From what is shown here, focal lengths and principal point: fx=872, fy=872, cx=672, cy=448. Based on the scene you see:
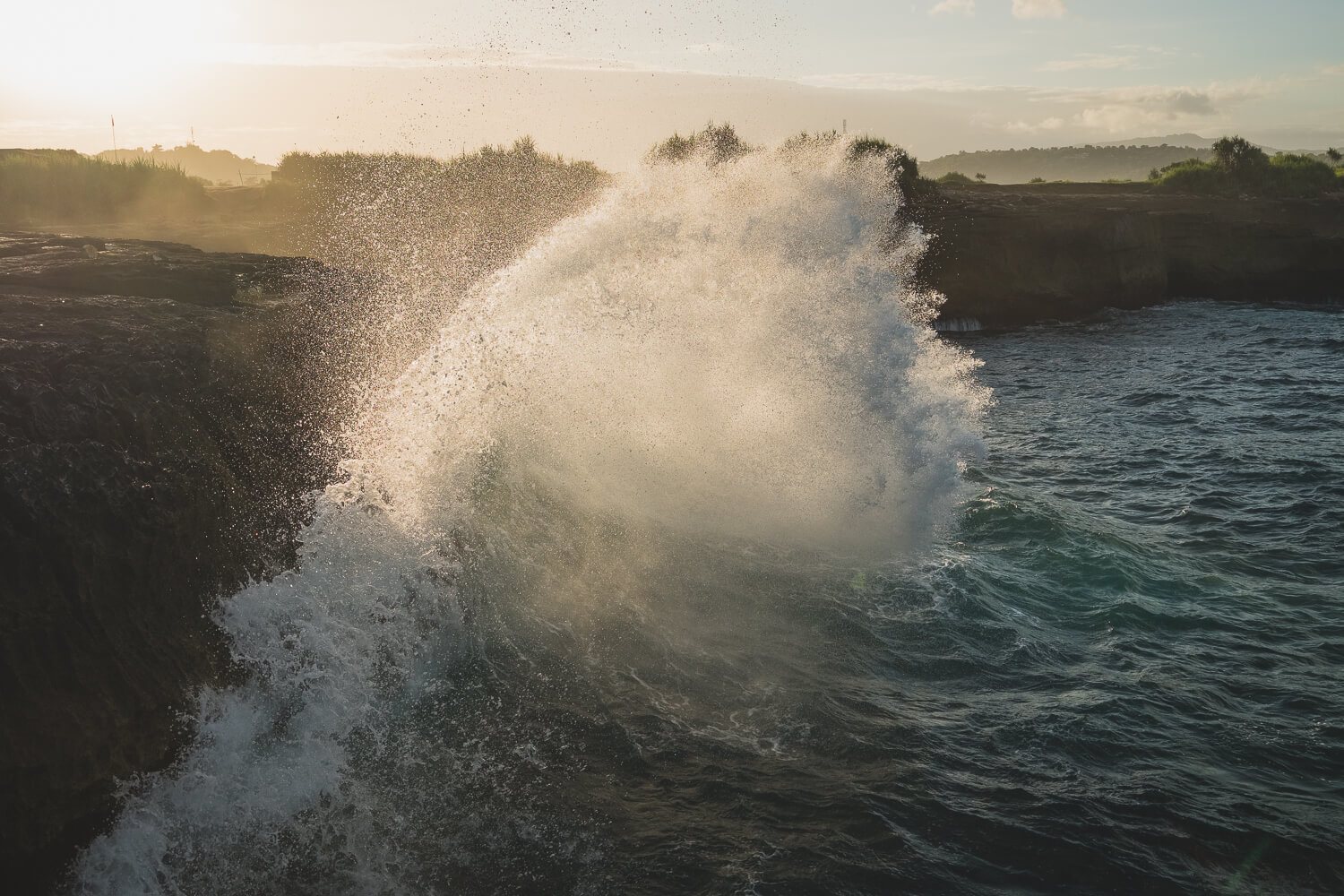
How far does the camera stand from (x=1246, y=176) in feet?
141

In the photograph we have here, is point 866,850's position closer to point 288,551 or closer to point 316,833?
point 316,833

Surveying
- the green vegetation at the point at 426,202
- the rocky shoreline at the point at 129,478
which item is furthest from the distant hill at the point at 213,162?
the rocky shoreline at the point at 129,478

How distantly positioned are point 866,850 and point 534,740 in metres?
2.32

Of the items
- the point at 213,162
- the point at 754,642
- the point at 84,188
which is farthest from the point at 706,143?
the point at 213,162

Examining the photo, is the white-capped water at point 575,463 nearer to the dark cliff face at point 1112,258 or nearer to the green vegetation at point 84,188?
the dark cliff face at point 1112,258

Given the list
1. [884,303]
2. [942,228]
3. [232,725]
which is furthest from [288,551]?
[942,228]

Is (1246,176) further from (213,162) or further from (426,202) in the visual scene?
(213,162)

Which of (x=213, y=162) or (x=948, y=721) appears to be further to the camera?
(x=213, y=162)

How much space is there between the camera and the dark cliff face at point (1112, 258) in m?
28.1

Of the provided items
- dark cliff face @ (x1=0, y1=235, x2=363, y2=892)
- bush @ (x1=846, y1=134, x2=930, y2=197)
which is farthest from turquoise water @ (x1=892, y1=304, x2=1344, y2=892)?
bush @ (x1=846, y1=134, x2=930, y2=197)

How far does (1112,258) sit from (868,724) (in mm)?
27572

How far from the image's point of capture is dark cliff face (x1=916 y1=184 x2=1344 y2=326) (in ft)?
92.1

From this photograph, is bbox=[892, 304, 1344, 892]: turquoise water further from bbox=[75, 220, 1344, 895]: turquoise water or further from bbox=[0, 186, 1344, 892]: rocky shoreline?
bbox=[0, 186, 1344, 892]: rocky shoreline

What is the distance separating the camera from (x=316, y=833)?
511cm
